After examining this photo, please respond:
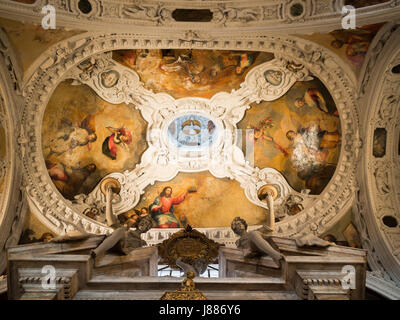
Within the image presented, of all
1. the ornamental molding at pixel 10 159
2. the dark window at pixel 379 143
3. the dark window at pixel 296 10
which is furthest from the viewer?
the dark window at pixel 379 143

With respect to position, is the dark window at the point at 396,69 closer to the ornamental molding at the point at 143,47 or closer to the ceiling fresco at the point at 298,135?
the ornamental molding at the point at 143,47

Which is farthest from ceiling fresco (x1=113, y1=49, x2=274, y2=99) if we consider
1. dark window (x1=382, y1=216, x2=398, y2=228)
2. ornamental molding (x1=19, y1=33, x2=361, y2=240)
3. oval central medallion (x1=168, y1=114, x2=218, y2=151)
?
dark window (x1=382, y1=216, x2=398, y2=228)

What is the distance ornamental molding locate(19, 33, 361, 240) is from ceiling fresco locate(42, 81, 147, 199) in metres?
0.42

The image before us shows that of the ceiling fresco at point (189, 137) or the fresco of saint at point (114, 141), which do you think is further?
the fresco of saint at point (114, 141)

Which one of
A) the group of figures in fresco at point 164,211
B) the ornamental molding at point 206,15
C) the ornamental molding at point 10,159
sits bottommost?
the group of figures in fresco at point 164,211

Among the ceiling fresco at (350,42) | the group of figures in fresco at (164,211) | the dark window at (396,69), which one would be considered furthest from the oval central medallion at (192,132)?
the dark window at (396,69)

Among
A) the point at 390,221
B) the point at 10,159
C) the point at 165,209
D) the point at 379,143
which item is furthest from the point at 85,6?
the point at 390,221

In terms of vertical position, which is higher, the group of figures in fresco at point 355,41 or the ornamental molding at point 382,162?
the group of figures in fresco at point 355,41

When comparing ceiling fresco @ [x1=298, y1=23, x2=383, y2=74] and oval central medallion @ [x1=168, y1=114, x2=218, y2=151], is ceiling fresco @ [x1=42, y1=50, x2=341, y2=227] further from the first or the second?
ceiling fresco @ [x1=298, y1=23, x2=383, y2=74]

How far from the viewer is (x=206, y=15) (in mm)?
11344

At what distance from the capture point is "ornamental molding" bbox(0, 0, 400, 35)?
1066 cm

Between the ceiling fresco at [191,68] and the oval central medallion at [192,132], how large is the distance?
954 mm

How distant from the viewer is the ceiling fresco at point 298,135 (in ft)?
40.5
